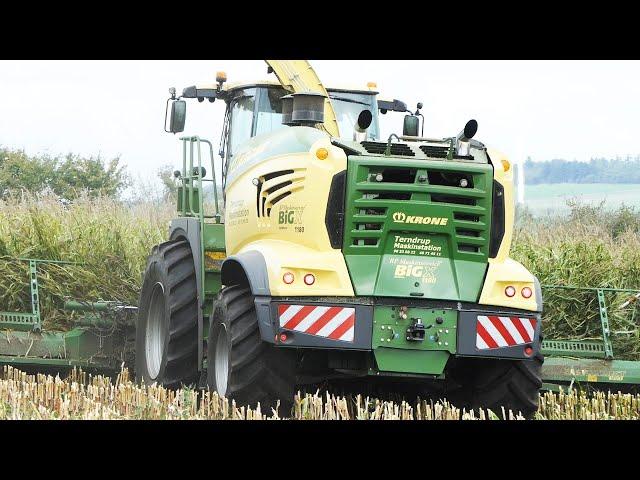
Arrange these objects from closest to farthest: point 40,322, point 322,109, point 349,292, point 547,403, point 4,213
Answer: point 349,292, point 322,109, point 547,403, point 40,322, point 4,213

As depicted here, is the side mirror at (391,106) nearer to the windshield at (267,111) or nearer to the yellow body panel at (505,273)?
A: the windshield at (267,111)

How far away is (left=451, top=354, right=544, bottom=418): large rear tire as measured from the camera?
8609mm

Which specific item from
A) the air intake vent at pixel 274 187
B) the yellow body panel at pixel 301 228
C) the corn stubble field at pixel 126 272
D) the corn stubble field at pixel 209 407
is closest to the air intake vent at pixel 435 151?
the yellow body panel at pixel 301 228

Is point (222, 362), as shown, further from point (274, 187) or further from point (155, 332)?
point (155, 332)

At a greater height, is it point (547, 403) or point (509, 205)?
point (509, 205)

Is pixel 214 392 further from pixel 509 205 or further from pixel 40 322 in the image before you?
pixel 40 322

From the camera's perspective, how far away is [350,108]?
10258 mm

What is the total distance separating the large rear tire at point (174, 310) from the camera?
31.9 ft

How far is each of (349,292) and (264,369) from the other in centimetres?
78

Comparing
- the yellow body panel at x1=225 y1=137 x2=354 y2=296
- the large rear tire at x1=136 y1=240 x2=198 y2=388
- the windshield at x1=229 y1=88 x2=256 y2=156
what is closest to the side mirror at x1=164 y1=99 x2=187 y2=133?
the windshield at x1=229 y1=88 x2=256 y2=156

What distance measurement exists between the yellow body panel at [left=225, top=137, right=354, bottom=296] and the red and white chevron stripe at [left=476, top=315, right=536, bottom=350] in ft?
3.11

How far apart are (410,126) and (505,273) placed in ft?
9.24

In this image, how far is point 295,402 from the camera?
27.1 feet

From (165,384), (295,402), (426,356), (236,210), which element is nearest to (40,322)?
(165,384)
